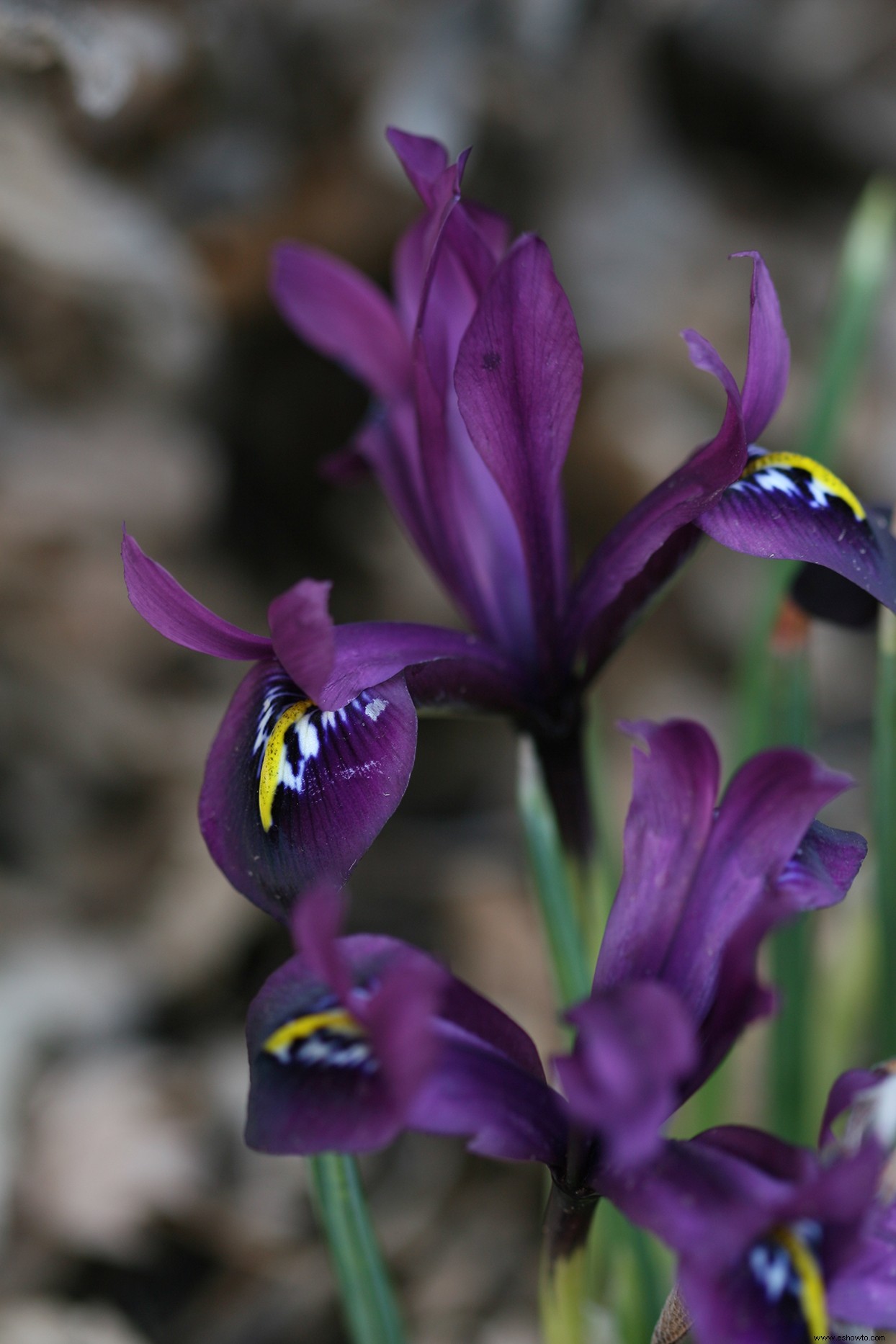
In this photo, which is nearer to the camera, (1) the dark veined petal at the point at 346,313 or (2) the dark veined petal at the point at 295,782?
(2) the dark veined petal at the point at 295,782

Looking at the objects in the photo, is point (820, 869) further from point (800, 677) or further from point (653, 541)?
point (800, 677)

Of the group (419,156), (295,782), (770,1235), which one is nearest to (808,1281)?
(770,1235)

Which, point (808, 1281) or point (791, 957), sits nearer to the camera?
point (808, 1281)

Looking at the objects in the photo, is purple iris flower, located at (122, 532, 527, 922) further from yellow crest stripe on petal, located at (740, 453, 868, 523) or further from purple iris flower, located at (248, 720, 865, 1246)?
yellow crest stripe on petal, located at (740, 453, 868, 523)

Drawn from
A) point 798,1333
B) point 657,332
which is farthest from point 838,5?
point 798,1333

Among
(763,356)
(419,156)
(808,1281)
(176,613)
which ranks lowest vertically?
(808,1281)

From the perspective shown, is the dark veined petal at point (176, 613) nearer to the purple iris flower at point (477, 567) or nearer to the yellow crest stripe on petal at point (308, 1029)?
the purple iris flower at point (477, 567)

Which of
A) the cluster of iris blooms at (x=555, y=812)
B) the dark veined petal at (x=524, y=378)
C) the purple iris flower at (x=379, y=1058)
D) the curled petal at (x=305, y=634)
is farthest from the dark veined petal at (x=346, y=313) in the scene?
the purple iris flower at (x=379, y=1058)
